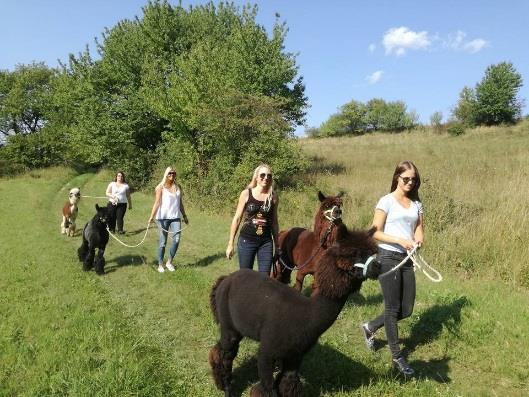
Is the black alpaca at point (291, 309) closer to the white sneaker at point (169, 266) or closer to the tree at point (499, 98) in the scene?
the white sneaker at point (169, 266)

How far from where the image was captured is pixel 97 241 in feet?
28.0

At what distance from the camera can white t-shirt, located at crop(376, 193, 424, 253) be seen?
444 cm

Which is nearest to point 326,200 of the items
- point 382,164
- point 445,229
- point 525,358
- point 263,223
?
point 263,223

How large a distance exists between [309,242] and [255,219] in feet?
4.04

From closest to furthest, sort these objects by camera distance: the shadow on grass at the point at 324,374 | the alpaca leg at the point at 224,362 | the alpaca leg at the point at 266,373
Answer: the alpaca leg at the point at 266,373 → the alpaca leg at the point at 224,362 → the shadow on grass at the point at 324,374

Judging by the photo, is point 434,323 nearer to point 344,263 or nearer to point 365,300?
point 365,300

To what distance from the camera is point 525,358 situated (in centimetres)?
469

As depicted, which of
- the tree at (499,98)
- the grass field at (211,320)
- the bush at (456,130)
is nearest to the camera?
the grass field at (211,320)

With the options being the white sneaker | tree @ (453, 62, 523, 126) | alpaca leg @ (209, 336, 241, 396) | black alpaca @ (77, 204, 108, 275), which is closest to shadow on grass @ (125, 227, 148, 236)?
black alpaca @ (77, 204, 108, 275)

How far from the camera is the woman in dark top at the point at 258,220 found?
5.30 m

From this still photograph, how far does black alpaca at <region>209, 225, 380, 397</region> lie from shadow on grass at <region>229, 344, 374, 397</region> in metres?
0.73

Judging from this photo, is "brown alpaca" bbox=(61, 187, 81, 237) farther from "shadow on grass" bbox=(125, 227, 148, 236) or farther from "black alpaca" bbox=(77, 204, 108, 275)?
"black alpaca" bbox=(77, 204, 108, 275)

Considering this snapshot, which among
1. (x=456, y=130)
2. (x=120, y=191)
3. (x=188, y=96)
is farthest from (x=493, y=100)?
(x=120, y=191)

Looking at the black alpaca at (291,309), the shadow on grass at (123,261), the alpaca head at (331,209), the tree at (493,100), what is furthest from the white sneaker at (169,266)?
the tree at (493,100)
